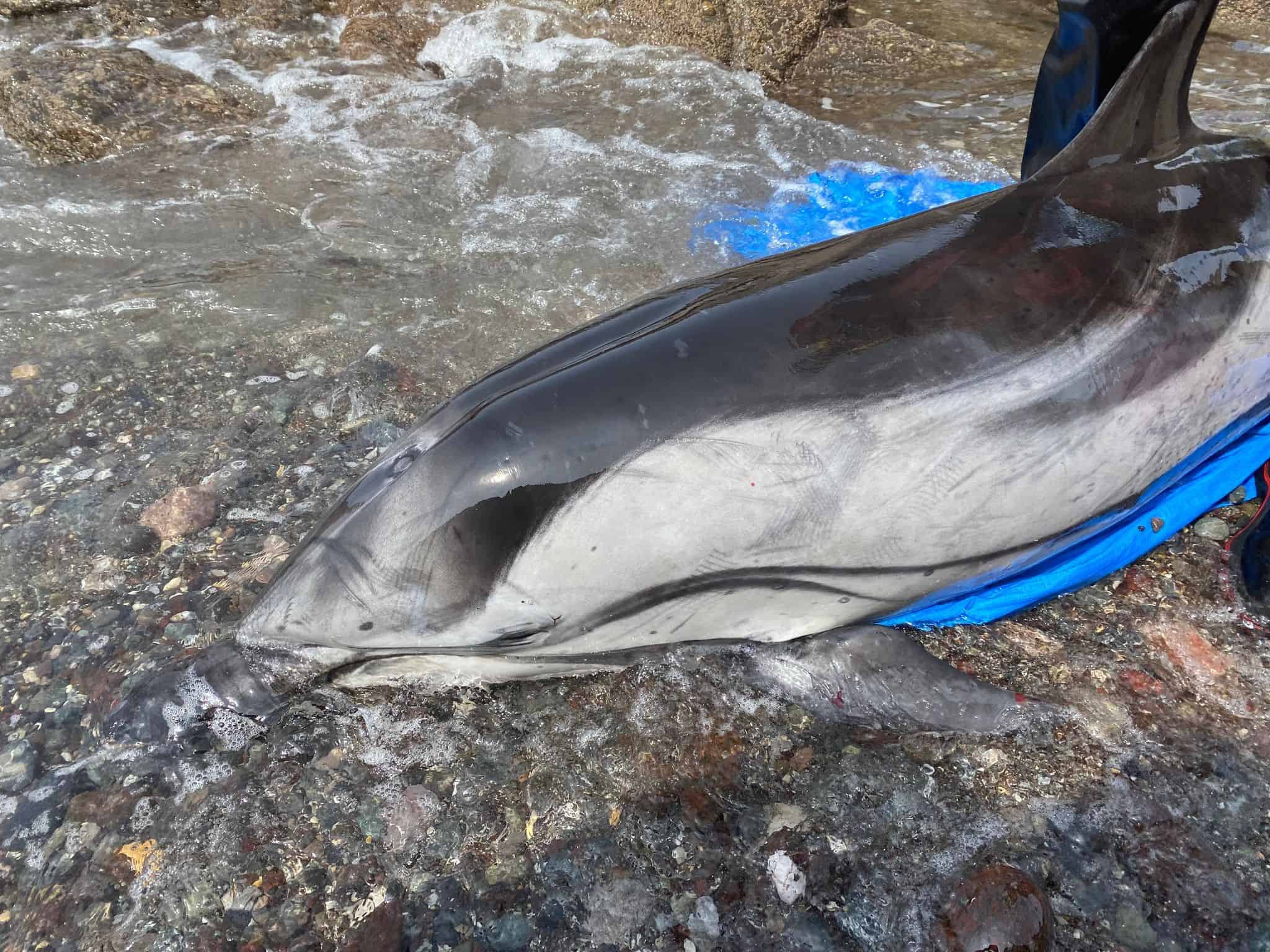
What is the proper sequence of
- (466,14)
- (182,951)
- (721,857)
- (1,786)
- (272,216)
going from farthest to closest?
(466,14) → (272,216) → (1,786) → (721,857) → (182,951)

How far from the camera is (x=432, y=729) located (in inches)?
107

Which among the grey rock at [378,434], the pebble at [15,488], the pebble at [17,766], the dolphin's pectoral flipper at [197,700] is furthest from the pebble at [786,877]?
the pebble at [15,488]

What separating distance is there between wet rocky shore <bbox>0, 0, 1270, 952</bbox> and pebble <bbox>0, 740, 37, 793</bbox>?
12 mm

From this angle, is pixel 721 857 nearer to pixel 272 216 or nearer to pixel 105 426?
pixel 105 426

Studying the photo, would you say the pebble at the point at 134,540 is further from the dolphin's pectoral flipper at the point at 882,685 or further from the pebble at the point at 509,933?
the dolphin's pectoral flipper at the point at 882,685

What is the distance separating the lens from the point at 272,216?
212 inches

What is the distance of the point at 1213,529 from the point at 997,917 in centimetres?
192

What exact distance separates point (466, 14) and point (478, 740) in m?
7.51

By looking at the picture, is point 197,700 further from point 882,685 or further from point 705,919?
point 882,685

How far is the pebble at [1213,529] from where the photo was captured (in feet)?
10.6

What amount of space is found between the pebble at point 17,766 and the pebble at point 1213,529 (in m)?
4.02

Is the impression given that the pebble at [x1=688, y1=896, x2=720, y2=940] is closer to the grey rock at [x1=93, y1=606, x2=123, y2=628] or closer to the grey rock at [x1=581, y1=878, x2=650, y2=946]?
→ the grey rock at [x1=581, y1=878, x2=650, y2=946]

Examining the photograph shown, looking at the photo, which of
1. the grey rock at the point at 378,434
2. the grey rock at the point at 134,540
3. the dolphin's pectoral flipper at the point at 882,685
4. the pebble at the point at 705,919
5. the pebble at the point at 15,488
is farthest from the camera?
the grey rock at the point at 378,434

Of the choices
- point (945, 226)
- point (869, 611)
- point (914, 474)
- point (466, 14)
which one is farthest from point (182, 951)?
point (466, 14)
